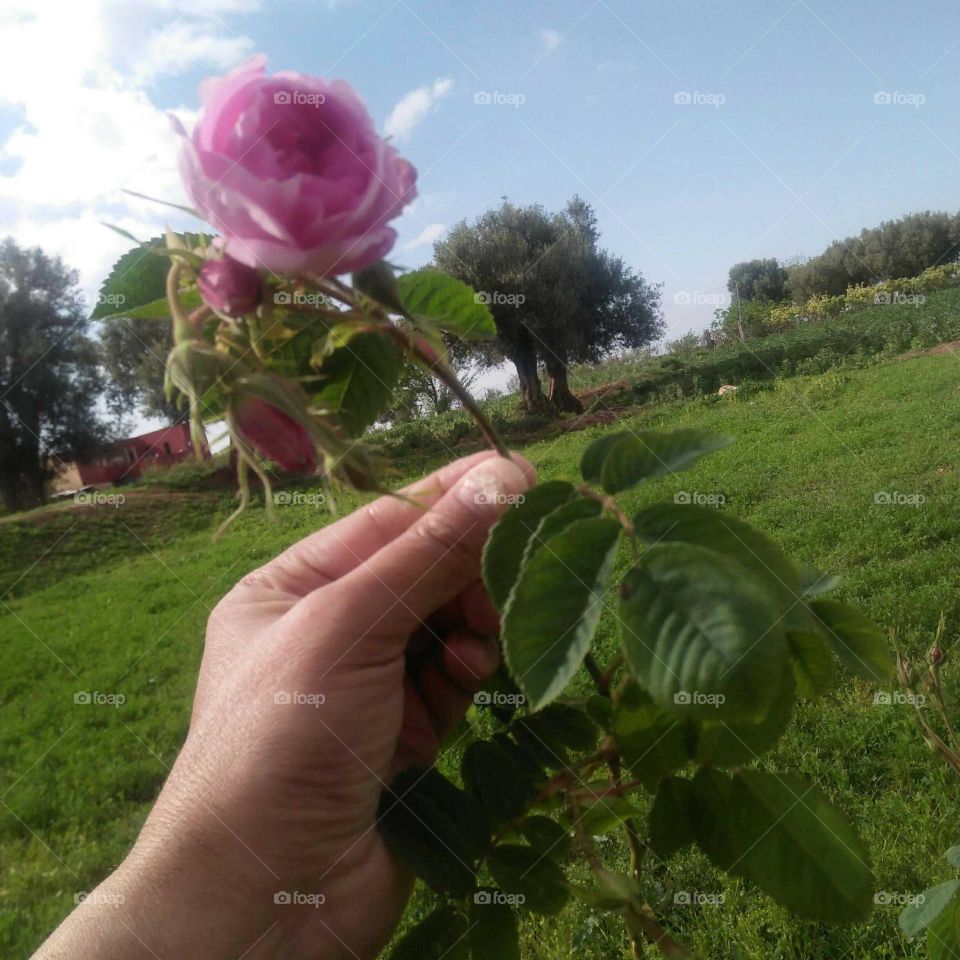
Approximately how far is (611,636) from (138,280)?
2.07 m

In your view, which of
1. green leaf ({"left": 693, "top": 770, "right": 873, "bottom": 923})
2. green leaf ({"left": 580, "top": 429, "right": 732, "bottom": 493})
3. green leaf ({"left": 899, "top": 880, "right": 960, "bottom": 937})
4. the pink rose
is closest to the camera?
the pink rose

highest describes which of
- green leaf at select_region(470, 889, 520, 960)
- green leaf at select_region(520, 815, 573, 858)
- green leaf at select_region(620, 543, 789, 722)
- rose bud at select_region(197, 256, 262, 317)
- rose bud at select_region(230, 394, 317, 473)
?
rose bud at select_region(197, 256, 262, 317)

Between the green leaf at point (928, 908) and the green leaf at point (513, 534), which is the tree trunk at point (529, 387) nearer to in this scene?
the green leaf at point (928, 908)

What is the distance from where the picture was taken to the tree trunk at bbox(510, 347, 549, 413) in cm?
320

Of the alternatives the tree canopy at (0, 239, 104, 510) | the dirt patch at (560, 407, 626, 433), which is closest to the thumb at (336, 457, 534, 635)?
the dirt patch at (560, 407, 626, 433)

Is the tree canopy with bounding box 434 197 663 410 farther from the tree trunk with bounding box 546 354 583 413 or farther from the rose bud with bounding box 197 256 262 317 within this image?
the rose bud with bounding box 197 256 262 317

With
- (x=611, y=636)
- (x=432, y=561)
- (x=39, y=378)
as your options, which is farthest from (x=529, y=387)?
(x=39, y=378)

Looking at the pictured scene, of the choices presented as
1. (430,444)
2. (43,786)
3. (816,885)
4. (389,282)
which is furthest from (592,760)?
(43,786)

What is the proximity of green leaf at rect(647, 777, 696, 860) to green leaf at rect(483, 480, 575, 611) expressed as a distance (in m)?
0.29

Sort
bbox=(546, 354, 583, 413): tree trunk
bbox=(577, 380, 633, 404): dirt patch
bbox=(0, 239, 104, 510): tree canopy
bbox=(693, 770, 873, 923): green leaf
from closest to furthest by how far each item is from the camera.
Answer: bbox=(693, 770, 873, 923): green leaf → bbox=(546, 354, 583, 413): tree trunk → bbox=(577, 380, 633, 404): dirt patch → bbox=(0, 239, 104, 510): tree canopy

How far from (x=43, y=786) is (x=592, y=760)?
2.77 m

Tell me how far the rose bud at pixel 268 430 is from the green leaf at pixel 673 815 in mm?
428

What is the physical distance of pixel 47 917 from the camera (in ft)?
6.95

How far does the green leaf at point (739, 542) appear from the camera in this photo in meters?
0.43
